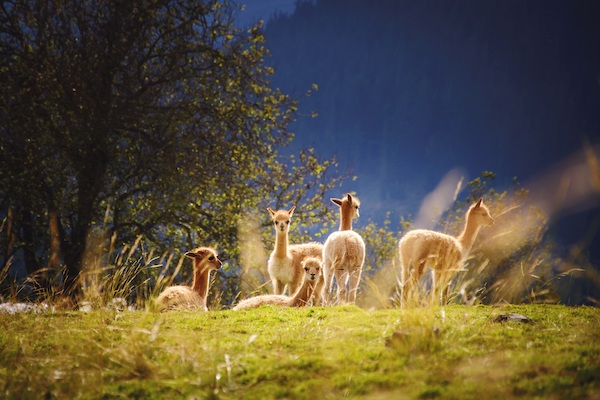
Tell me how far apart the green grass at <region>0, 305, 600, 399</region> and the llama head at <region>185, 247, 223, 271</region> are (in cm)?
412

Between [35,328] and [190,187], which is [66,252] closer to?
[190,187]

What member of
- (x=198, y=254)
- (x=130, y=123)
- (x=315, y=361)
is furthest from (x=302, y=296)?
(x=130, y=123)

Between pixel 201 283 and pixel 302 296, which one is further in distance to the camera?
pixel 201 283

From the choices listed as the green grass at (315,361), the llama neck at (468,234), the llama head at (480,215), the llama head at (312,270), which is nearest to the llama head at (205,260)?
the llama head at (312,270)

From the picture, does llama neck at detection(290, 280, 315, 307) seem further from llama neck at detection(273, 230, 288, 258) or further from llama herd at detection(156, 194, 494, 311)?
llama neck at detection(273, 230, 288, 258)

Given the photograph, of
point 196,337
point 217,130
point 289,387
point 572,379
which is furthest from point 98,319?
point 217,130

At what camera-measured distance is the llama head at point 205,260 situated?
1190 centimetres

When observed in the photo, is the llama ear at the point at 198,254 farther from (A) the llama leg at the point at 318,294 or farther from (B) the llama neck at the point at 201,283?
(A) the llama leg at the point at 318,294

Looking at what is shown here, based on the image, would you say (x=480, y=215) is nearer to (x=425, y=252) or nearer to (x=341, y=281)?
(x=425, y=252)

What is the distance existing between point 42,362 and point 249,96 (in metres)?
14.1

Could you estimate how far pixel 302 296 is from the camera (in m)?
11.2

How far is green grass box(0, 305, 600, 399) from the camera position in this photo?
15.8 ft

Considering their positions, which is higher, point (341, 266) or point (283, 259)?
point (283, 259)

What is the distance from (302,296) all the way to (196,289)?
2469mm
